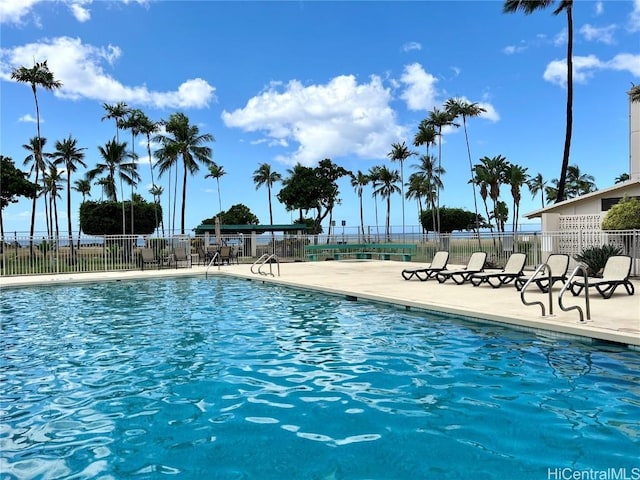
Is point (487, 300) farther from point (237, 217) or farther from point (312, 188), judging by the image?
point (237, 217)

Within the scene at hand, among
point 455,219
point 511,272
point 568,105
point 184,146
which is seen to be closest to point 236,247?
point 511,272

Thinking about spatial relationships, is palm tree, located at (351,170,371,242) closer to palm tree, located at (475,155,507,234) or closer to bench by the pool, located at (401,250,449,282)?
palm tree, located at (475,155,507,234)

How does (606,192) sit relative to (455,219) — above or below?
below

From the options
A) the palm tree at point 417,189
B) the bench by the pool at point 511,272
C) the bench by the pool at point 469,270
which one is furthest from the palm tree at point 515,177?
the bench by the pool at point 511,272

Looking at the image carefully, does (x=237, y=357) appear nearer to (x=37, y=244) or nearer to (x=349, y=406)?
(x=349, y=406)

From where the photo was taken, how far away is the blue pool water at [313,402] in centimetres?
363

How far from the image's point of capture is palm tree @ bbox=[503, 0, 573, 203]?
23109mm

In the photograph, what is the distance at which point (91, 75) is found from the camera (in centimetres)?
2562

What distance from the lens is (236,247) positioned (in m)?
23.2

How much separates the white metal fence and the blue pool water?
31.6ft

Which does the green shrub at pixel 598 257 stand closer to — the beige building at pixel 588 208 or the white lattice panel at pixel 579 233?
the white lattice panel at pixel 579 233

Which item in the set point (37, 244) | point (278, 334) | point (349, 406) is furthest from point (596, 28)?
point (37, 244)

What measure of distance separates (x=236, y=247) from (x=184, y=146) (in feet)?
64.4

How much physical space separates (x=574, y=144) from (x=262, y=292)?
1937 centimetres
